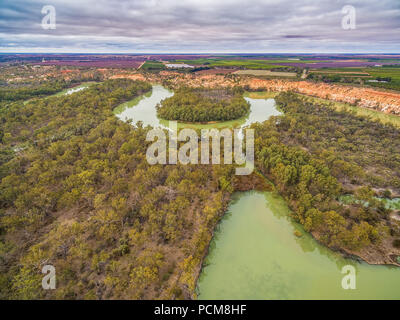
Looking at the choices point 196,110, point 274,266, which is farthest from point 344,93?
point 274,266

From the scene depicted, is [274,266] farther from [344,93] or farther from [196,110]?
[344,93]

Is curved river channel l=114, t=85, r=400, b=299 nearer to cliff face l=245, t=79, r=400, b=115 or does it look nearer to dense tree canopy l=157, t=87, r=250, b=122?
dense tree canopy l=157, t=87, r=250, b=122

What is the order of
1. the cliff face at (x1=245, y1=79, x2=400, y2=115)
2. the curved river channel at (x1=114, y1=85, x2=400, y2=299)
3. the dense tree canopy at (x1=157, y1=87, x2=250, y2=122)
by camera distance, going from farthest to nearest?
the cliff face at (x1=245, y1=79, x2=400, y2=115)
the dense tree canopy at (x1=157, y1=87, x2=250, y2=122)
the curved river channel at (x1=114, y1=85, x2=400, y2=299)

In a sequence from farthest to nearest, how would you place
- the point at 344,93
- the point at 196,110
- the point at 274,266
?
the point at 344,93
the point at 196,110
the point at 274,266

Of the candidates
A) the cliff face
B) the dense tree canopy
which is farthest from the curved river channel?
the cliff face

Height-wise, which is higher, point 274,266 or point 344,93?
point 344,93

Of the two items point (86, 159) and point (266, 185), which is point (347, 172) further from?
point (86, 159)

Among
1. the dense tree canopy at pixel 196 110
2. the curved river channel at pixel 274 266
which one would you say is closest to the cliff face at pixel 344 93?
the dense tree canopy at pixel 196 110

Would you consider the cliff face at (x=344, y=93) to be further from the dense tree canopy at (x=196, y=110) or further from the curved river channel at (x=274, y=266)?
the curved river channel at (x=274, y=266)
